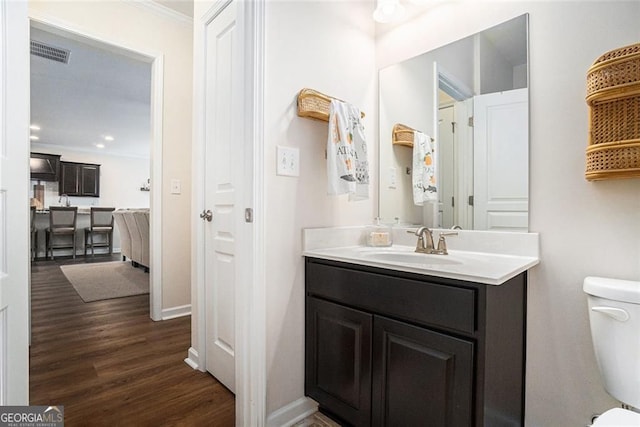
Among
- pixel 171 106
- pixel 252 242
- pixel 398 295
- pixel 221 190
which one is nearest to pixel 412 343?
pixel 398 295

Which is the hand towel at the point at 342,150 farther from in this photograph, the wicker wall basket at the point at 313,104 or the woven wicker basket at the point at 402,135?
the woven wicker basket at the point at 402,135

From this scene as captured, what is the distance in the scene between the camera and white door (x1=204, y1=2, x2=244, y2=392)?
1687 millimetres

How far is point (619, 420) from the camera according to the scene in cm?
81

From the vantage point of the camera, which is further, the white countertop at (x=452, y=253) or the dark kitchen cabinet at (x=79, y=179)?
the dark kitchen cabinet at (x=79, y=179)

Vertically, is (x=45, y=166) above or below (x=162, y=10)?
below

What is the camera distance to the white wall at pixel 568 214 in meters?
1.14

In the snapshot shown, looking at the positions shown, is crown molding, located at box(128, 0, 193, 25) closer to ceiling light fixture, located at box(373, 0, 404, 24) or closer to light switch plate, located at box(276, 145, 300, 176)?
ceiling light fixture, located at box(373, 0, 404, 24)

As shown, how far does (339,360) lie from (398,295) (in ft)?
1.40

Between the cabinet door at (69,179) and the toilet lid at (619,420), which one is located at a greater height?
the cabinet door at (69,179)

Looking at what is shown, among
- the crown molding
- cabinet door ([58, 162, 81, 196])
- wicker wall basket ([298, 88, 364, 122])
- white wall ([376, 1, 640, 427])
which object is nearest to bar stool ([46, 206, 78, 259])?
cabinet door ([58, 162, 81, 196])

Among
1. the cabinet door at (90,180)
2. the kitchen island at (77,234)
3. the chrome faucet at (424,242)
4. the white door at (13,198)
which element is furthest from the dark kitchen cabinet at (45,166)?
the chrome faucet at (424,242)

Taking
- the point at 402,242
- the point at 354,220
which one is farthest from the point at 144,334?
the point at 402,242

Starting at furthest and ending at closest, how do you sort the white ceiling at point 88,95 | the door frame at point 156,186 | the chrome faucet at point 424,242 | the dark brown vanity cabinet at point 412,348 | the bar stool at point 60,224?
the bar stool at point 60,224, the white ceiling at point 88,95, the door frame at point 156,186, the chrome faucet at point 424,242, the dark brown vanity cabinet at point 412,348

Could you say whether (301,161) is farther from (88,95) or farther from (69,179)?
(69,179)
